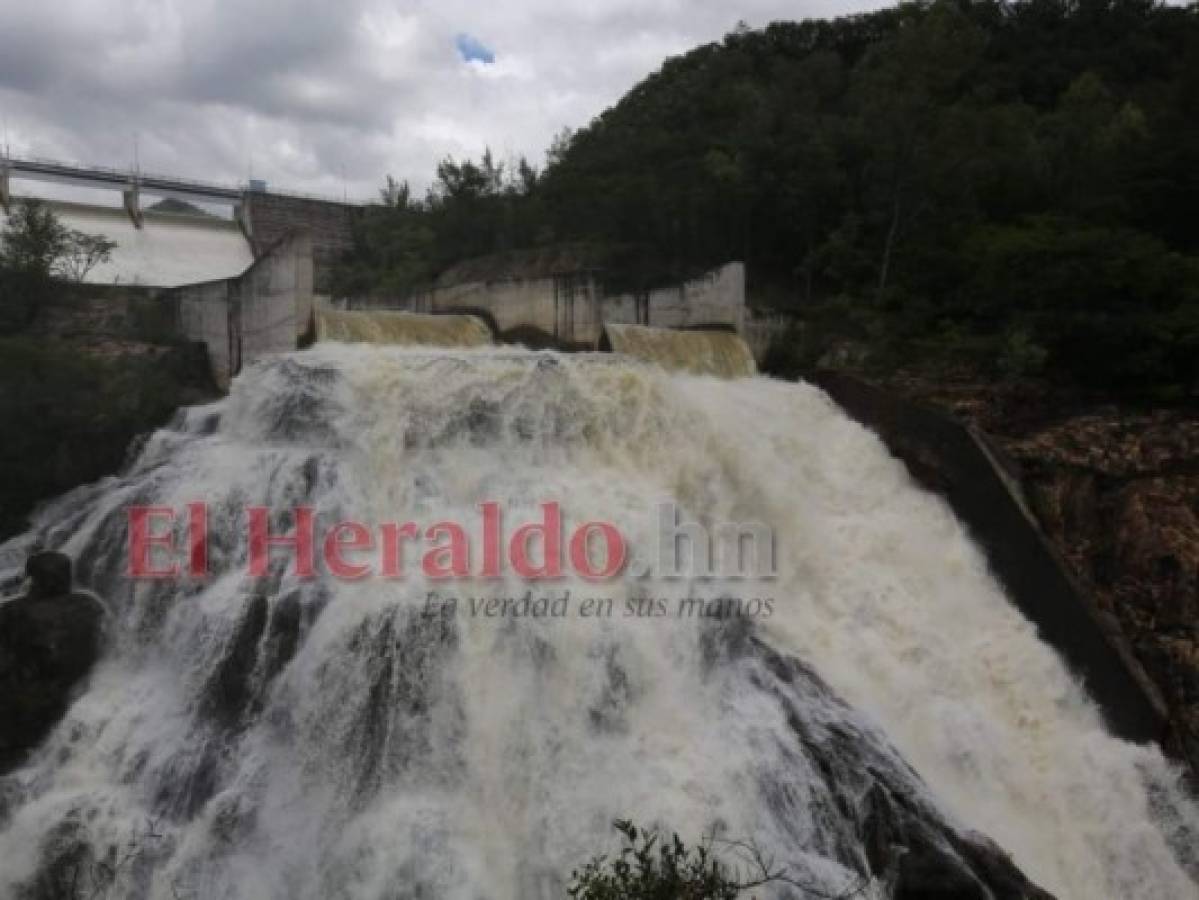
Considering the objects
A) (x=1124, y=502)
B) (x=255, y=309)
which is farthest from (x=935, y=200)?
(x=255, y=309)

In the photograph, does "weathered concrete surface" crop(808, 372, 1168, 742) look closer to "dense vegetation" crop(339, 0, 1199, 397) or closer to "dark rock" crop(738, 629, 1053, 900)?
"dense vegetation" crop(339, 0, 1199, 397)

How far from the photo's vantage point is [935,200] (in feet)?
55.4

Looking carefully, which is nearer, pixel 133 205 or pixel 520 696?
pixel 520 696

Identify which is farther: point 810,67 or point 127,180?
point 810,67

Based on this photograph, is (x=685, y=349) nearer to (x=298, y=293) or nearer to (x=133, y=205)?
(x=298, y=293)

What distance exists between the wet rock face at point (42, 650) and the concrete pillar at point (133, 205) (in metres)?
18.3

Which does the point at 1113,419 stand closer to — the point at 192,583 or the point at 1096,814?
the point at 1096,814

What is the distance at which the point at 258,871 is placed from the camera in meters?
6.98

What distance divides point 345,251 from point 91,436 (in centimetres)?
2011

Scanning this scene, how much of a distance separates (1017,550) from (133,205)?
23.7m

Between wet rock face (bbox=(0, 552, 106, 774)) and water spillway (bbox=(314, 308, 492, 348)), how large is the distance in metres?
5.64

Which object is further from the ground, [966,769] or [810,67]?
[810,67]

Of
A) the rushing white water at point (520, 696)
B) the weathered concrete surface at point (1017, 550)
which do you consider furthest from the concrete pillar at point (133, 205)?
the weathered concrete surface at point (1017, 550)

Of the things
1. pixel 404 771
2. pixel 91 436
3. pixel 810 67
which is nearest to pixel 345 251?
pixel 810 67
